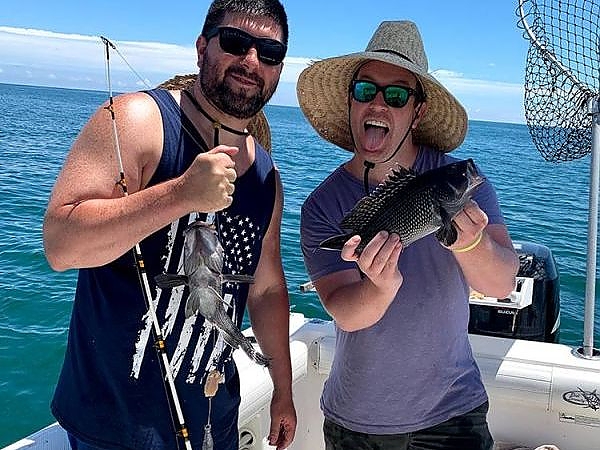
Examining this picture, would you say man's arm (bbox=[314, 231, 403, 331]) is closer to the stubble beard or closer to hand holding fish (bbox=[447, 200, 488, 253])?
hand holding fish (bbox=[447, 200, 488, 253])

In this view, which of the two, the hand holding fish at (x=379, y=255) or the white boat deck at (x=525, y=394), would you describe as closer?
the hand holding fish at (x=379, y=255)

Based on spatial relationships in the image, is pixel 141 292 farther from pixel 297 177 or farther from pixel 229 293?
pixel 297 177

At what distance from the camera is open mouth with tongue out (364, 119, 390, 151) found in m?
2.61

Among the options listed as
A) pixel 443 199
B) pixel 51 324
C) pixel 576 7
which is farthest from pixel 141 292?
pixel 51 324

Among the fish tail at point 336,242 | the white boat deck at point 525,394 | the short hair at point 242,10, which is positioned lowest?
the white boat deck at point 525,394

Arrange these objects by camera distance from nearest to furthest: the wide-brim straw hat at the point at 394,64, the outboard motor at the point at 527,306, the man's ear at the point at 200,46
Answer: the man's ear at the point at 200,46 → the wide-brim straw hat at the point at 394,64 → the outboard motor at the point at 527,306

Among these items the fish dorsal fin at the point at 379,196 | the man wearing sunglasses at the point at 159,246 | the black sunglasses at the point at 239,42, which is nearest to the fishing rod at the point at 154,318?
the man wearing sunglasses at the point at 159,246

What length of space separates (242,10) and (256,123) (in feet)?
2.23

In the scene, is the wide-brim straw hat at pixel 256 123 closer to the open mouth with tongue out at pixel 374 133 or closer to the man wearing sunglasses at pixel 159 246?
the man wearing sunglasses at pixel 159 246

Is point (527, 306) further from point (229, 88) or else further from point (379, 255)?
point (229, 88)

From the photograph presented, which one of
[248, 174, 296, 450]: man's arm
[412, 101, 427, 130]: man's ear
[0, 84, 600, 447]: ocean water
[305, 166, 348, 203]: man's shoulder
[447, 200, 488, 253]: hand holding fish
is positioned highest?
[412, 101, 427, 130]: man's ear

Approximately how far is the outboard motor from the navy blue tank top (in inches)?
94.1

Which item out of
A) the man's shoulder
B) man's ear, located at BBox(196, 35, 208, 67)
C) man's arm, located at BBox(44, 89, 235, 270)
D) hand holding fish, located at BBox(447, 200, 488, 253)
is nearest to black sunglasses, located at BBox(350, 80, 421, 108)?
the man's shoulder

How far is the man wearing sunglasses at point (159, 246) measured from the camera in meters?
2.05
